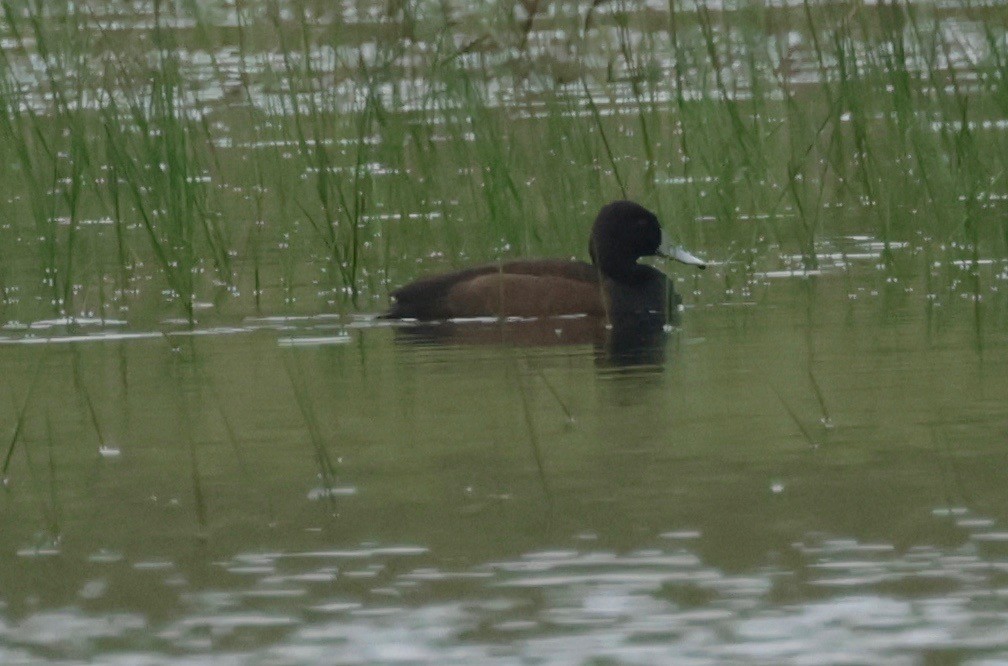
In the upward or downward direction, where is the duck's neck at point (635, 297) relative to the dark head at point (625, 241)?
downward

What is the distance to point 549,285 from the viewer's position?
8070 millimetres

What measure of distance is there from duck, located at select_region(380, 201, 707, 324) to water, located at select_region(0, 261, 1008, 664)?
96 cm

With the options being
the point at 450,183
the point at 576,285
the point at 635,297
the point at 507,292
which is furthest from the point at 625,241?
the point at 450,183

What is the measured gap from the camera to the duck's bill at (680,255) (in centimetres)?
852

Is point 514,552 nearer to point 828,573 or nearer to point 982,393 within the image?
point 828,573

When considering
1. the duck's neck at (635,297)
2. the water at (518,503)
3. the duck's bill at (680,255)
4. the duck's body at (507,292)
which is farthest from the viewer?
the duck's bill at (680,255)

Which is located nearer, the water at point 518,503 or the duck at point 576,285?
the water at point 518,503

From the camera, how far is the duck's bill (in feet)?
28.0

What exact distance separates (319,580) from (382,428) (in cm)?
145

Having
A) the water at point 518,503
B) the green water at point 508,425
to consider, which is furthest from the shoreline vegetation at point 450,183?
the water at point 518,503

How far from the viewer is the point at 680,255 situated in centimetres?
867

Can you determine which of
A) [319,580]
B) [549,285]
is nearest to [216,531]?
[319,580]

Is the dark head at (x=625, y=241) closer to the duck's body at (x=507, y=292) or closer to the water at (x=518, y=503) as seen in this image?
the duck's body at (x=507, y=292)

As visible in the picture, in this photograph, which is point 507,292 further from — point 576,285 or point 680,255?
point 680,255
